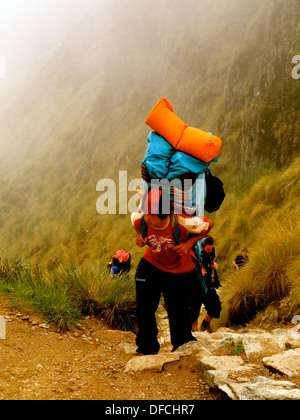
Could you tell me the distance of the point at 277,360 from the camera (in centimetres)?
271

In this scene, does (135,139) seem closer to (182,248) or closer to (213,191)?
(213,191)

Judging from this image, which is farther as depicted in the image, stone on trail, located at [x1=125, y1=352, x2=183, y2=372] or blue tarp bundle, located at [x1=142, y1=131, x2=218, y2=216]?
blue tarp bundle, located at [x1=142, y1=131, x2=218, y2=216]

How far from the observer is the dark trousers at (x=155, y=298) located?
350cm

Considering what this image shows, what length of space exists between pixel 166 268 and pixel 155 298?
0.99ft

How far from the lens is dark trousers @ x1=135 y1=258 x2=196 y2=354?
3496 millimetres

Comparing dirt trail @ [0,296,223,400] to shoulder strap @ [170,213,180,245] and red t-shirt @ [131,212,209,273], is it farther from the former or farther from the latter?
shoulder strap @ [170,213,180,245]

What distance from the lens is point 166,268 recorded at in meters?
3.47

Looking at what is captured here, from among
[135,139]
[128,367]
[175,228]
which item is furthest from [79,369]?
[135,139]

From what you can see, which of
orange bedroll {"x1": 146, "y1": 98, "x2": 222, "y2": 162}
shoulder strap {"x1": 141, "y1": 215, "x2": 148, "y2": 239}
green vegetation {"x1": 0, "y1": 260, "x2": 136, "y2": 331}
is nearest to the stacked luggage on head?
orange bedroll {"x1": 146, "y1": 98, "x2": 222, "y2": 162}

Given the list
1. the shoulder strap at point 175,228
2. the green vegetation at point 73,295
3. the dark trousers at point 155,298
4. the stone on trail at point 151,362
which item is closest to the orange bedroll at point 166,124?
the shoulder strap at point 175,228

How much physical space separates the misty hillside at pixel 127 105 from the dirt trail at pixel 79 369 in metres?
6.52

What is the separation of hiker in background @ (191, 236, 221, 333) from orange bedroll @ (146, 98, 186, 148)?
222cm
